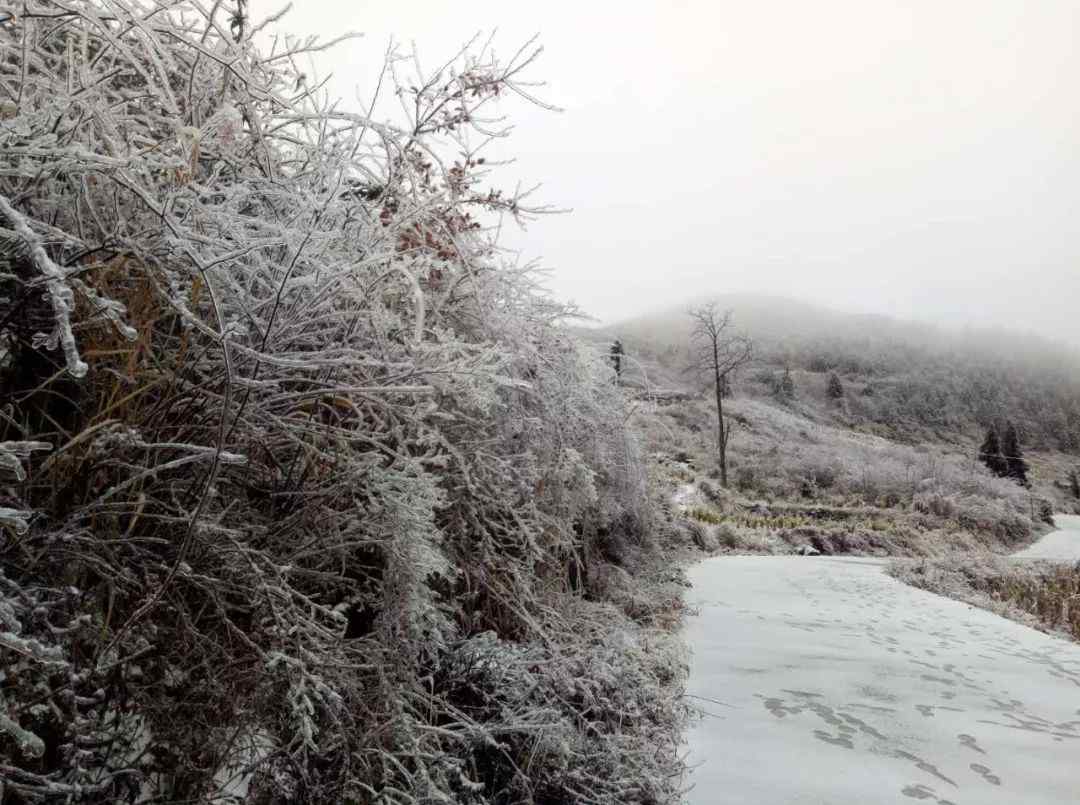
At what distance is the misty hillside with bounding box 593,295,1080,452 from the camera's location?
61750 millimetres

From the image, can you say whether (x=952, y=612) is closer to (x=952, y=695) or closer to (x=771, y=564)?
(x=771, y=564)

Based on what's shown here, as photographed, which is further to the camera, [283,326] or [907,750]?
[907,750]

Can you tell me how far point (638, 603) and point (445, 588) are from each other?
2.95 m

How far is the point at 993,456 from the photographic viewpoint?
118 ft

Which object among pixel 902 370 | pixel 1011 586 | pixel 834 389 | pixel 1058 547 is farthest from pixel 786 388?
pixel 1011 586

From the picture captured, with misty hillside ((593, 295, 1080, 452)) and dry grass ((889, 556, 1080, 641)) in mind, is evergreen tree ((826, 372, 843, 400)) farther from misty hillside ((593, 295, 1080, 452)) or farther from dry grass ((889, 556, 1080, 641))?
dry grass ((889, 556, 1080, 641))

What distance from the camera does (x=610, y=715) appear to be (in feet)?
8.68

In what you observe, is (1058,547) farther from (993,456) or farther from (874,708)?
(874,708)

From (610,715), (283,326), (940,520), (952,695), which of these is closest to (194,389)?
(283,326)

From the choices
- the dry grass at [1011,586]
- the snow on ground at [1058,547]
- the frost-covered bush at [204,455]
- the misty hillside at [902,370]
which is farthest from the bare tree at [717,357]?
the frost-covered bush at [204,455]

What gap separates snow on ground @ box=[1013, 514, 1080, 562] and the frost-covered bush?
19313 mm

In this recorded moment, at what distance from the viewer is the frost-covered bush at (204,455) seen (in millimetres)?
1126

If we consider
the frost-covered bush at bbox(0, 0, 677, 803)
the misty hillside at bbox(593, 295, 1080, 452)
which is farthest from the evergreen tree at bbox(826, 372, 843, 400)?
the frost-covered bush at bbox(0, 0, 677, 803)

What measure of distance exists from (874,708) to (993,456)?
3963 centimetres
